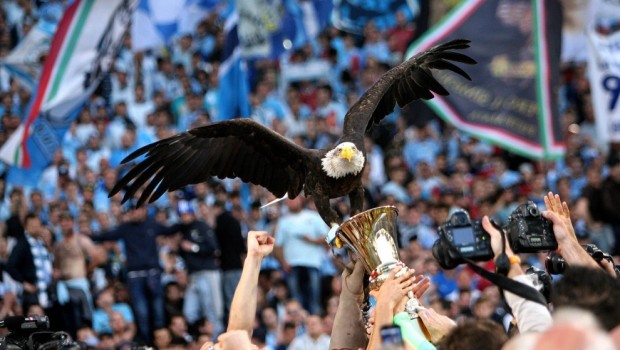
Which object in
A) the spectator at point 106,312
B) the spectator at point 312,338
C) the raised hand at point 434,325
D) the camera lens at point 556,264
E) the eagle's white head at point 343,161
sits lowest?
the spectator at point 312,338

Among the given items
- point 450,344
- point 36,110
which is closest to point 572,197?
point 36,110

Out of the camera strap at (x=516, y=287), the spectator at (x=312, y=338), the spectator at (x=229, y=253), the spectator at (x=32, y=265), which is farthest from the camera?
the spectator at (x=229, y=253)

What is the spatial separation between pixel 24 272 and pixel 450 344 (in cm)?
873

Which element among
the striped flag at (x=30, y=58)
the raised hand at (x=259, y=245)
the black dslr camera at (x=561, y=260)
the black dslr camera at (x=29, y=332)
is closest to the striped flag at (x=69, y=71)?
the striped flag at (x=30, y=58)

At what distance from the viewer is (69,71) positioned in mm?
12305

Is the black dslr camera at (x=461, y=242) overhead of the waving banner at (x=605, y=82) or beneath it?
beneath

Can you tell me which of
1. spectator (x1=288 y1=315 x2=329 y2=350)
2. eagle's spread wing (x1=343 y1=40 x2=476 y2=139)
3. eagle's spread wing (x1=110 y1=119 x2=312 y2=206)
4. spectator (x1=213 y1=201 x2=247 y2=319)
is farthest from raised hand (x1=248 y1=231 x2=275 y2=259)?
spectator (x1=213 y1=201 x2=247 y2=319)

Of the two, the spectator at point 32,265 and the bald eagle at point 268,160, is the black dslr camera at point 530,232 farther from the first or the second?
the spectator at point 32,265

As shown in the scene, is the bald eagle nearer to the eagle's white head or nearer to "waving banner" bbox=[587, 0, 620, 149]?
the eagle's white head

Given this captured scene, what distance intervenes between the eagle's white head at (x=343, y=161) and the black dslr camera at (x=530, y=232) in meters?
1.97

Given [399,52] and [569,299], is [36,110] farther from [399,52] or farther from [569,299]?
[569,299]

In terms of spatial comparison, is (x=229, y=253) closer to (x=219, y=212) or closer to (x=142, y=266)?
(x=219, y=212)

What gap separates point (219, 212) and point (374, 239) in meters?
A: 8.07

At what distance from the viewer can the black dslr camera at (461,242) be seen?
4.33 metres
